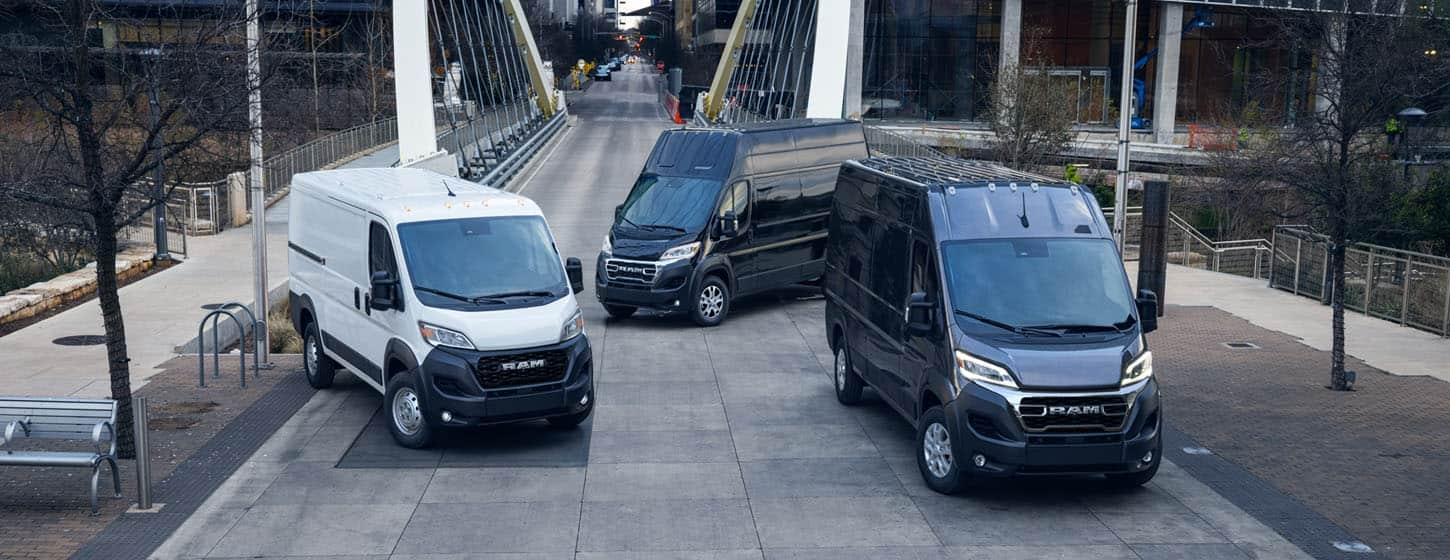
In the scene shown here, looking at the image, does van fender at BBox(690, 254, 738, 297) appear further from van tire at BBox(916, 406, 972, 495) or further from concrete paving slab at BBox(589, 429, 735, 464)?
van tire at BBox(916, 406, 972, 495)

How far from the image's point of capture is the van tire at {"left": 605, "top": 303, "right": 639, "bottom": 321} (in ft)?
62.7

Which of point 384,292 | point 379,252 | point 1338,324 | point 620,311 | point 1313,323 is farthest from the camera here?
point 1313,323

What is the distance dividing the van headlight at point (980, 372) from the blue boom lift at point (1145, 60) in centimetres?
6142

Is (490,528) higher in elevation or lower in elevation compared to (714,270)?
lower

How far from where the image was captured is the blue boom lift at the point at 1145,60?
67.2 m

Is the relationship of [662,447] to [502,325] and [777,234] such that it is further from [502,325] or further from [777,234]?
[777,234]

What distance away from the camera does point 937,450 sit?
10680mm

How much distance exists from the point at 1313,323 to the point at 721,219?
9793 millimetres

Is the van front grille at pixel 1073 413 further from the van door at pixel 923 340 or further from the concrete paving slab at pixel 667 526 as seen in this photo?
the concrete paving slab at pixel 667 526

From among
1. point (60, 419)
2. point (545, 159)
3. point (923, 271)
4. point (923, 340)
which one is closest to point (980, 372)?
point (923, 340)

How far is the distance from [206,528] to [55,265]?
16537 millimetres

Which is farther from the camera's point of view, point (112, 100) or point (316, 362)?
point (316, 362)

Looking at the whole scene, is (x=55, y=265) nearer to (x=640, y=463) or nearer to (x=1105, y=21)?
(x=640, y=463)

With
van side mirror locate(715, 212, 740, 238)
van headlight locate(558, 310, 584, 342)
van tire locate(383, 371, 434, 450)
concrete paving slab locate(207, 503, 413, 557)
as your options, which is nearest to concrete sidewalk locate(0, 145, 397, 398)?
van tire locate(383, 371, 434, 450)
